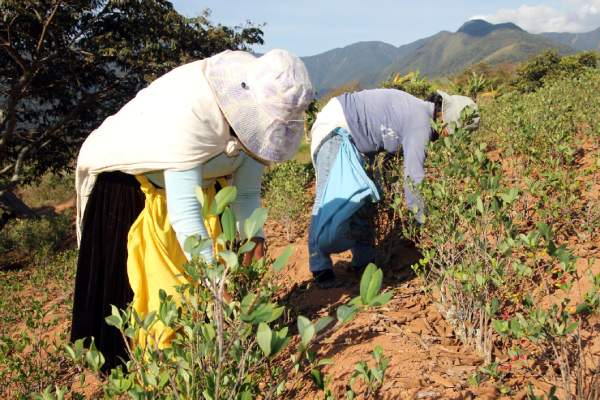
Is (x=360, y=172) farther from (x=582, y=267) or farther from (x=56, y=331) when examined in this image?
(x=56, y=331)

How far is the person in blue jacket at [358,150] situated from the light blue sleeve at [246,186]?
622 millimetres

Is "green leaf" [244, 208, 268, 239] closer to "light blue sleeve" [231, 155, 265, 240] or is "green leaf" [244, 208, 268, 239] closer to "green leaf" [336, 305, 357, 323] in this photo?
"green leaf" [336, 305, 357, 323]

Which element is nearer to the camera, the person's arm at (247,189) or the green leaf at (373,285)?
the green leaf at (373,285)

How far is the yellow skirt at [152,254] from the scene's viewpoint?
2053mm

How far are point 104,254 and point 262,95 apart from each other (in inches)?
46.1

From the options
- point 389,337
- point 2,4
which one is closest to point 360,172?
point 389,337

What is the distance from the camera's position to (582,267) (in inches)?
95.4

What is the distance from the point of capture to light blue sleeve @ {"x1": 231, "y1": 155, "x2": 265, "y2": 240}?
218 cm

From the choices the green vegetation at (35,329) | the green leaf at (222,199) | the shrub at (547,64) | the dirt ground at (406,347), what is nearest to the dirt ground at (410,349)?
the dirt ground at (406,347)

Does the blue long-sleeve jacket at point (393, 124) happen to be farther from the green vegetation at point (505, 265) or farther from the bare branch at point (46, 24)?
the bare branch at point (46, 24)

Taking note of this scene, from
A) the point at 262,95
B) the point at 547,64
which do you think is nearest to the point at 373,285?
the point at 262,95

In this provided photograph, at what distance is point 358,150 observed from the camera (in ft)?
9.46

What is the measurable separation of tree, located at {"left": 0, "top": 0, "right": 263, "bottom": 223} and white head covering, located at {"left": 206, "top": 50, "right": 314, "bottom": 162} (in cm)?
648

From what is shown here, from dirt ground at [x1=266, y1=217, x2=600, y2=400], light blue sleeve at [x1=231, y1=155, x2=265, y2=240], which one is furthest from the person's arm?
dirt ground at [x1=266, y1=217, x2=600, y2=400]
